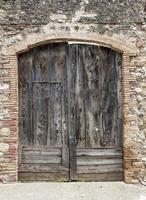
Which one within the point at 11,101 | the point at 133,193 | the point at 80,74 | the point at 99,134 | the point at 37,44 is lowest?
the point at 133,193

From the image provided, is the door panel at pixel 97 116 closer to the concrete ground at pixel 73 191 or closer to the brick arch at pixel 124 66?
the brick arch at pixel 124 66

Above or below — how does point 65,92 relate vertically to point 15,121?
above

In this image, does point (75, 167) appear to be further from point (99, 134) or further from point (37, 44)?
point (37, 44)

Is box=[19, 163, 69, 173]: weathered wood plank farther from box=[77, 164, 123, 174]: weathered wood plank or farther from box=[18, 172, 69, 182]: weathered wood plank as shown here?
box=[77, 164, 123, 174]: weathered wood plank

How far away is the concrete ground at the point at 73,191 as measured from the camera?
283 inches

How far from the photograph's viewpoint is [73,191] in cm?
746

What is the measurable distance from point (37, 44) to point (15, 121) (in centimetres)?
145

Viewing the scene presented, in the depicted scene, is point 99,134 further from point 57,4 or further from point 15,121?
point 57,4

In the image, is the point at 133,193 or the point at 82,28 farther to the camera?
the point at 82,28

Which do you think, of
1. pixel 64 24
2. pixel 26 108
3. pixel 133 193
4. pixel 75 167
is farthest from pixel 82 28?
pixel 133 193

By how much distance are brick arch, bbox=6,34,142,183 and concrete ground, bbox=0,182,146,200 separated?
31 cm

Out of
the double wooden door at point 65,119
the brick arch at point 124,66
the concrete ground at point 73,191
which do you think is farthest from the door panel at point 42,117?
the concrete ground at point 73,191

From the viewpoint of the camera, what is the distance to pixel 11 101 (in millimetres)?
7863

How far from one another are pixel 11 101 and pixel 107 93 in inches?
69.9
